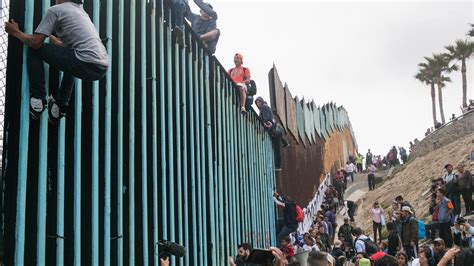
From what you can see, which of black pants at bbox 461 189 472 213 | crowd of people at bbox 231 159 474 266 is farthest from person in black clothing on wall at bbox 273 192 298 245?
black pants at bbox 461 189 472 213

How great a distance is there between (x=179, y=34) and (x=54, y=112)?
103 inches

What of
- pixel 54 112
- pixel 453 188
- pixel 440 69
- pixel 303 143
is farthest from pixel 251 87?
pixel 440 69

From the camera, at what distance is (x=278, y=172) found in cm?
1245

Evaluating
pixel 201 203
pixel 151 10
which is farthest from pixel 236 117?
pixel 151 10

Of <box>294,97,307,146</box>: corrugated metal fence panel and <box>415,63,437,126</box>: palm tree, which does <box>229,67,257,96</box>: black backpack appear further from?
<box>415,63,437,126</box>: palm tree

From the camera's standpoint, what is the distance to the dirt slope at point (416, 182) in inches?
943

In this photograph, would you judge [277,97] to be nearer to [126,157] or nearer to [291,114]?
[291,114]

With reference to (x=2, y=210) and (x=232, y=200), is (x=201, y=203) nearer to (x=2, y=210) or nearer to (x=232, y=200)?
(x=232, y=200)

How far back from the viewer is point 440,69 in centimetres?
4591

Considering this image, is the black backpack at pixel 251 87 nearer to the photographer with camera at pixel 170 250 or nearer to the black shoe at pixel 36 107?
the photographer with camera at pixel 170 250

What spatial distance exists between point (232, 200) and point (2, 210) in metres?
4.83

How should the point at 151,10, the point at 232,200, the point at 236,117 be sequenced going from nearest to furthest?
the point at 151,10, the point at 232,200, the point at 236,117

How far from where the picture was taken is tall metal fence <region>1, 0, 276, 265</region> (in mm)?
3666

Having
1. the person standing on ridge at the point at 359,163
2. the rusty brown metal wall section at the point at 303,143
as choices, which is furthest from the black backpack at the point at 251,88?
the person standing on ridge at the point at 359,163
